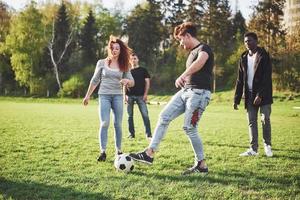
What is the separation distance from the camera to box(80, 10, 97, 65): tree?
2117 inches

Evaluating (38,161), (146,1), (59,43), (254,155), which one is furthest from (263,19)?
(38,161)

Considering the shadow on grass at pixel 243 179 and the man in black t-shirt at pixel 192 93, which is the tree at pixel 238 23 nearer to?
the man in black t-shirt at pixel 192 93

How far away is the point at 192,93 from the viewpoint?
6.16 m

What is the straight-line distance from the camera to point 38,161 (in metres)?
7.12

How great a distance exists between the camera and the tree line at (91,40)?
46688 mm

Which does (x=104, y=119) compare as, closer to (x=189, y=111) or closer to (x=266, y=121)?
(x=189, y=111)

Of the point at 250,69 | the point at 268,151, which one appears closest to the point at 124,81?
the point at 250,69

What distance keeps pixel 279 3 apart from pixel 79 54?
3051 cm

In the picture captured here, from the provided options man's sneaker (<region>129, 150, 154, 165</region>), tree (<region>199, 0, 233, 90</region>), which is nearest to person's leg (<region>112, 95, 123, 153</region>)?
man's sneaker (<region>129, 150, 154, 165</region>)

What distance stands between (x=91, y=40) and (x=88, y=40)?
428 millimetres

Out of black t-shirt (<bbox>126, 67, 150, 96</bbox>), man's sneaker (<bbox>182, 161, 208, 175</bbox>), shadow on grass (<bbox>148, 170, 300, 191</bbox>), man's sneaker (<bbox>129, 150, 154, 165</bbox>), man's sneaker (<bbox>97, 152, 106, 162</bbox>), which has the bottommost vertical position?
shadow on grass (<bbox>148, 170, 300, 191</bbox>)

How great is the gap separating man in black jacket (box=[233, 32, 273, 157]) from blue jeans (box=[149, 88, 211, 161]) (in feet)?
7.27

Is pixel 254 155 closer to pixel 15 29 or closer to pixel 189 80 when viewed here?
pixel 189 80

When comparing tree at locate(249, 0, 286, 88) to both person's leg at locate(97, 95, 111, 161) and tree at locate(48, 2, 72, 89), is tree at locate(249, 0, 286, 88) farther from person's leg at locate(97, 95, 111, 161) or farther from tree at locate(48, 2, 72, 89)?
person's leg at locate(97, 95, 111, 161)
